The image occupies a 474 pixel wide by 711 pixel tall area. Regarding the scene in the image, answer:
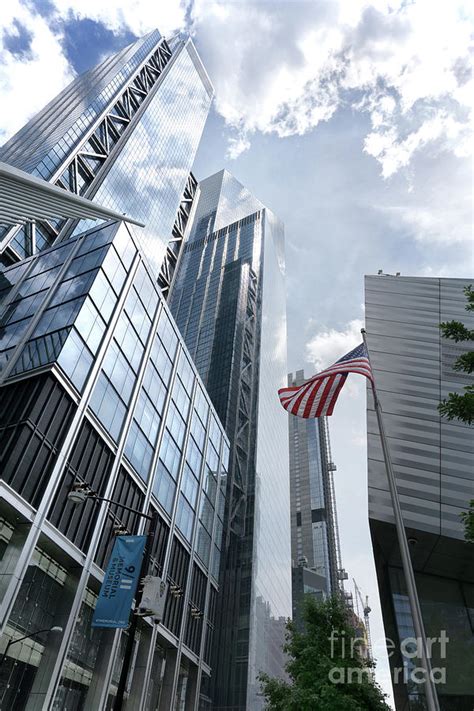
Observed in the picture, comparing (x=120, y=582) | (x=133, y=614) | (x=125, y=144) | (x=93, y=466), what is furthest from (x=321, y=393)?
(x=125, y=144)

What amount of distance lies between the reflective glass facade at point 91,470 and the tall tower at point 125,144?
76.9ft

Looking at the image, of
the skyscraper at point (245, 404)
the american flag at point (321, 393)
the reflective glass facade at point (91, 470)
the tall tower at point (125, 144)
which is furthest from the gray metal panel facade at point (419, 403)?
the skyscraper at point (245, 404)

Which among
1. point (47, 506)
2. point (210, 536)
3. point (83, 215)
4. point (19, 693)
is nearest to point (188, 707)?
point (210, 536)

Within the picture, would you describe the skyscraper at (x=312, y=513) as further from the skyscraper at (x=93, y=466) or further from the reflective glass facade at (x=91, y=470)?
the reflective glass facade at (x=91, y=470)

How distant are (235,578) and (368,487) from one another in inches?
2221

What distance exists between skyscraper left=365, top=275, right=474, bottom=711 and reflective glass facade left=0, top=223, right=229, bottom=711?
16231mm

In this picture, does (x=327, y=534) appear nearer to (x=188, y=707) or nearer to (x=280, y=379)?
(x=280, y=379)

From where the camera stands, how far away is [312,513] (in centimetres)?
16712

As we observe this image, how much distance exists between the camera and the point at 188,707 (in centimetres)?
4025

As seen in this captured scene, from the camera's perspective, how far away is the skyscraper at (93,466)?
77.4 feet

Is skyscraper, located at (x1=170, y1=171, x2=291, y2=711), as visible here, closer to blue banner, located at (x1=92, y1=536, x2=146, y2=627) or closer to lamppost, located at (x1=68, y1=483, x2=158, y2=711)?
blue banner, located at (x1=92, y1=536, x2=146, y2=627)

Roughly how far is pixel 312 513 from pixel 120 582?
16244 centimetres

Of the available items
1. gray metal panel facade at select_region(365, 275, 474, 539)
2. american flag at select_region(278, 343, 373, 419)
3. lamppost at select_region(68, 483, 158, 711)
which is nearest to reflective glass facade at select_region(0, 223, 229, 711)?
lamppost at select_region(68, 483, 158, 711)

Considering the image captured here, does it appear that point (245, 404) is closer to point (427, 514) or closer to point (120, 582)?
point (427, 514)
